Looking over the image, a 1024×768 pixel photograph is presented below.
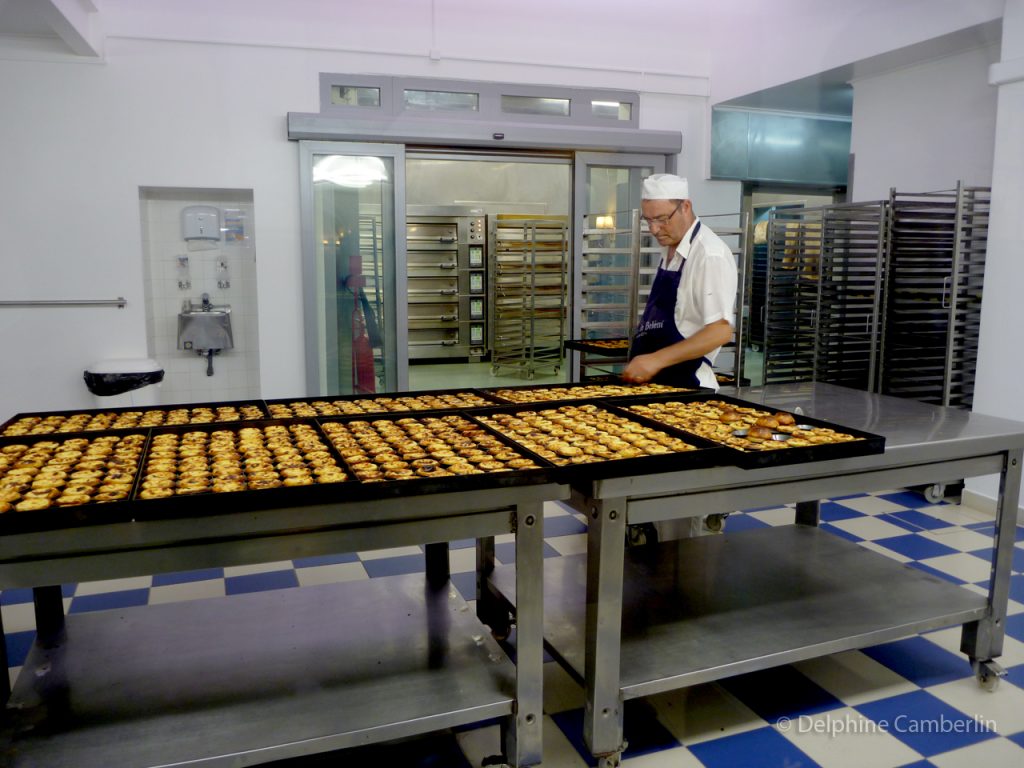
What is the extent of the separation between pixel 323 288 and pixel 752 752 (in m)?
4.71

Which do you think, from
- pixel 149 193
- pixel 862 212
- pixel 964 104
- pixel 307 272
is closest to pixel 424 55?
pixel 307 272

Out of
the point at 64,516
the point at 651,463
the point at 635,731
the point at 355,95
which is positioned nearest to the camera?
the point at 64,516

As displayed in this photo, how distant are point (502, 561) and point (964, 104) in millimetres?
4334

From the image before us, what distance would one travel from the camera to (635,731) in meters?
2.49

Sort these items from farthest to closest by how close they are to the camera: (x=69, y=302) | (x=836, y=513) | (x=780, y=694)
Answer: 1. (x=69, y=302)
2. (x=836, y=513)
3. (x=780, y=694)

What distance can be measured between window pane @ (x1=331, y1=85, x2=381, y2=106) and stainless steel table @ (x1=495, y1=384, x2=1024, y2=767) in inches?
155

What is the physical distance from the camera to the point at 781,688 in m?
2.73

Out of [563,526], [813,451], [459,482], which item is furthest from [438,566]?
[563,526]

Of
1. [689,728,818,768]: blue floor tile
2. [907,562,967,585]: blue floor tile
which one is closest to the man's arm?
[689,728,818,768]: blue floor tile

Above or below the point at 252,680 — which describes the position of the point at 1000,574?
above

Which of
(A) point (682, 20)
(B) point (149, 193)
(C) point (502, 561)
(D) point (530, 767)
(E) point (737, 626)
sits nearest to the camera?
(D) point (530, 767)

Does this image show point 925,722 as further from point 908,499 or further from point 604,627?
point 908,499

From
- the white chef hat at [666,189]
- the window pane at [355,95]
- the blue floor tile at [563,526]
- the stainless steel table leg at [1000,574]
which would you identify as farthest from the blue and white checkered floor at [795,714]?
the window pane at [355,95]

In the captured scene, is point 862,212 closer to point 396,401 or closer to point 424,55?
point 424,55
